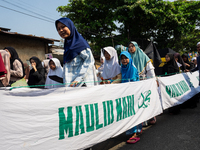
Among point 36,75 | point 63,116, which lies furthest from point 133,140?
point 36,75

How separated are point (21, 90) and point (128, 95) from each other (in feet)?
5.44

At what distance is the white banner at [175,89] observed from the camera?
3789mm

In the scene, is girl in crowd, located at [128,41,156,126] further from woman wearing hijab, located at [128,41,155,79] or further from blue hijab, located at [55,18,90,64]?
blue hijab, located at [55,18,90,64]

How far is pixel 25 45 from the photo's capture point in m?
10.5

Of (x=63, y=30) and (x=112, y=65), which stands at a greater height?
(x=63, y=30)

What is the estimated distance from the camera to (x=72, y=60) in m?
2.55

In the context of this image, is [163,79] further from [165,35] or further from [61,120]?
[165,35]

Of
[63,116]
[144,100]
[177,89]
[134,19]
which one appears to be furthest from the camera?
[134,19]

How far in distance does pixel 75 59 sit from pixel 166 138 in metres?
2.06

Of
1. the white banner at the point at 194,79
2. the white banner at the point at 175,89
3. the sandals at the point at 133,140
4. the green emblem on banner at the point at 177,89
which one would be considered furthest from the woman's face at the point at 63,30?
the white banner at the point at 194,79

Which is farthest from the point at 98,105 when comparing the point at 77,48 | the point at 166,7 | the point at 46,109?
the point at 166,7

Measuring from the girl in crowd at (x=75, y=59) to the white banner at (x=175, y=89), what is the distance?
6.26 feet

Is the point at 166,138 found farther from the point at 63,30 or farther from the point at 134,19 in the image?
the point at 134,19

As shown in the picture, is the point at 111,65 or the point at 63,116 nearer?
the point at 63,116
